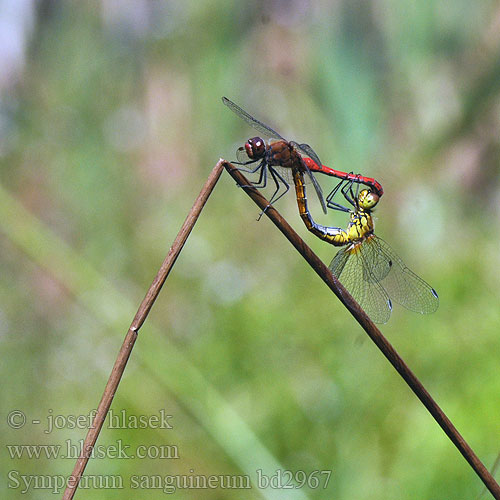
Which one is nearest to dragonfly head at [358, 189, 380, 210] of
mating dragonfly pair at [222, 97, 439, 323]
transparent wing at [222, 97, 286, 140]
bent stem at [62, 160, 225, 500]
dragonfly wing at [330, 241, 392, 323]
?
mating dragonfly pair at [222, 97, 439, 323]

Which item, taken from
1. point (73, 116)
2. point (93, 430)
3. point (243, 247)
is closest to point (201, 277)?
point (243, 247)

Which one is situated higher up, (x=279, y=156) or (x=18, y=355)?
(x=279, y=156)

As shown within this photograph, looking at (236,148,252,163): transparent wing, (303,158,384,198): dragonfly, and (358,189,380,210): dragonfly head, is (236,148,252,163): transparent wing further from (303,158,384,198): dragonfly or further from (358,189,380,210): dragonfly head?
(358,189,380,210): dragonfly head

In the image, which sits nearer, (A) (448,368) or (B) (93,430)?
(B) (93,430)

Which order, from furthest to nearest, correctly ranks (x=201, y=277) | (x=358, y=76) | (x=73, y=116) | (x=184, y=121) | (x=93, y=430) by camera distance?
1. (x=184, y=121)
2. (x=73, y=116)
3. (x=201, y=277)
4. (x=358, y=76)
5. (x=93, y=430)

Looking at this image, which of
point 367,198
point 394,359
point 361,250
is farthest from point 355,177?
point 394,359

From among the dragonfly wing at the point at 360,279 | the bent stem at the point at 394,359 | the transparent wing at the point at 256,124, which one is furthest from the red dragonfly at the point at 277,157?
the bent stem at the point at 394,359

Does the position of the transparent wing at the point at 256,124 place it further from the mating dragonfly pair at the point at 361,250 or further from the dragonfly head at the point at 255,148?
the dragonfly head at the point at 255,148

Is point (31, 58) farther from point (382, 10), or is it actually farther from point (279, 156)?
point (279, 156)
